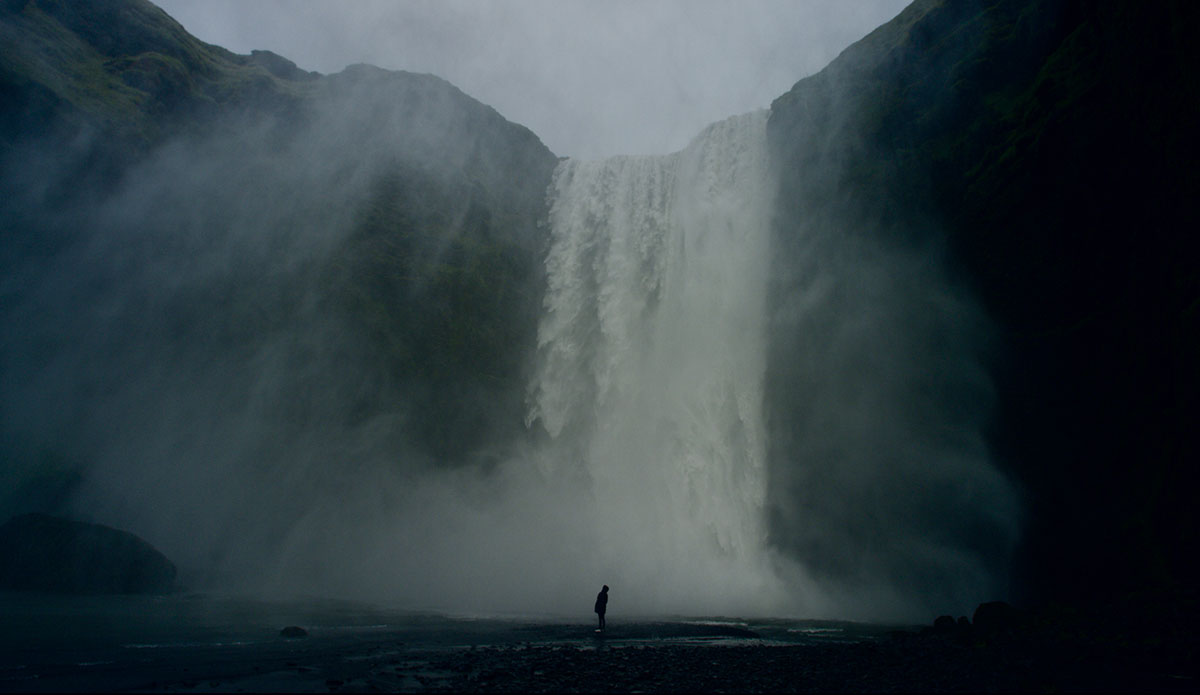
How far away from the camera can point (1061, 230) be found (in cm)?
2112

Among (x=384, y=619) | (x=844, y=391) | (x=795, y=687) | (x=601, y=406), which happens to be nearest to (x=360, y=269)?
(x=601, y=406)

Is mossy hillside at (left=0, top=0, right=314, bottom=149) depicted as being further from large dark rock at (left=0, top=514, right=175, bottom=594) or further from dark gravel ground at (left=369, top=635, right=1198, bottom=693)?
dark gravel ground at (left=369, top=635, right=1198, bottom=693)

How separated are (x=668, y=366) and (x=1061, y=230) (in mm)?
18979

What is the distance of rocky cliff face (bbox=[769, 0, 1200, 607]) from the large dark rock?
2897 centimetres

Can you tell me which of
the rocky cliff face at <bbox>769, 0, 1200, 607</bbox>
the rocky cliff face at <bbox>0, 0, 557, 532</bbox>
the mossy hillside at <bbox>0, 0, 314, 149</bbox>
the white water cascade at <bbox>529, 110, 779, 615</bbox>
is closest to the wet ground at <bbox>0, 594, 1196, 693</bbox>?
A: the rocky cliff face at <bbox>769, 0, 1200, 607</bbox>

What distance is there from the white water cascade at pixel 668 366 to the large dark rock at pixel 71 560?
19655 millimetres

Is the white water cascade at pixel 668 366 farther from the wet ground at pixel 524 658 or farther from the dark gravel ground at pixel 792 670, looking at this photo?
the dark gravel ground at pixel 792 670

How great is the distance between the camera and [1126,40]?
58.0 ft

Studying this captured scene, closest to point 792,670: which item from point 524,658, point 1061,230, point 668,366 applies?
point 524,658

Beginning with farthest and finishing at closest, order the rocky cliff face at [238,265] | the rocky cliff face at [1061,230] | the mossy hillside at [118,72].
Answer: the rocky cliff face at [238,265]
the mossy hillside at [118,72]
the rocky cliff face at [1061,230]

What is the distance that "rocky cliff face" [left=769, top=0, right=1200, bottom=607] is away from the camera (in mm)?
16984

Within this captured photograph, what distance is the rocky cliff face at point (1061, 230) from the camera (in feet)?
55.7

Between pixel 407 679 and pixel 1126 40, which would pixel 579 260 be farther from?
pixel 407 679

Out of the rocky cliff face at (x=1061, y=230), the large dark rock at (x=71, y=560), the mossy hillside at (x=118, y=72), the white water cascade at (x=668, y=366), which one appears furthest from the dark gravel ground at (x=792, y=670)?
the mossy hillside at (x=118, y=72)
